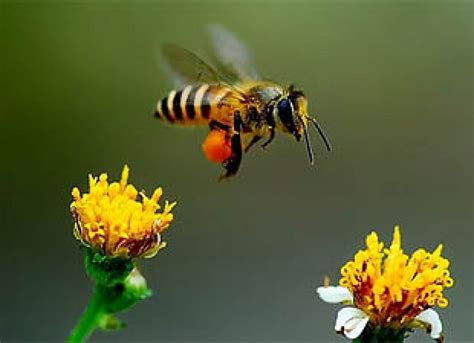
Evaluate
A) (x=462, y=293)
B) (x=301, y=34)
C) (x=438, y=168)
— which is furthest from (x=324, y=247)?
(x=301, y=34)

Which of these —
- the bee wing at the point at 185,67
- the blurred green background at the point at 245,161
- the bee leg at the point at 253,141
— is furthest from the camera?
the blurred green background at the point at 245,161

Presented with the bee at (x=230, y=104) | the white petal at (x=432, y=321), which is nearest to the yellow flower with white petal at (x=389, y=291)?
the white petal at (x=432, y=321)

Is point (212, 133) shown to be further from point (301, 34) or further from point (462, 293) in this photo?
point (301, 34)

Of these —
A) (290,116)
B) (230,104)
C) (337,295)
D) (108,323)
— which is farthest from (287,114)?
(108,323)

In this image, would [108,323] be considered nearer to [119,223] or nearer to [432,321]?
[119,223]

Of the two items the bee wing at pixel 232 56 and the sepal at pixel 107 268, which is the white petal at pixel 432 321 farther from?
the bee wing at pixel 232 56
